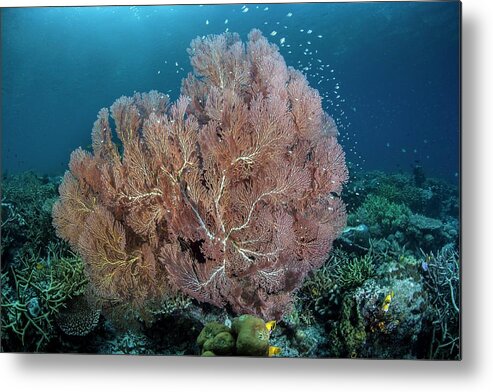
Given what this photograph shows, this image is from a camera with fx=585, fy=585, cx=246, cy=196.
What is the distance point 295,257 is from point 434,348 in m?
0.87

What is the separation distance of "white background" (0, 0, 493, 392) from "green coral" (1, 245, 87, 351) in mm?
181

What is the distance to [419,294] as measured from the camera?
3.10 meters

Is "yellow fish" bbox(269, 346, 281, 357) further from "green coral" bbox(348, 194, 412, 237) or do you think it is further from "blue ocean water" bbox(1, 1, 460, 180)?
"blue ocean water" bbox(1, 1, 460, 180)

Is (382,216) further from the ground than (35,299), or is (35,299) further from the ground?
(382,216)

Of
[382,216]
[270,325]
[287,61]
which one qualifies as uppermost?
[287,61]

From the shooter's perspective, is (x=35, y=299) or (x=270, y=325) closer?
(x=270, y=325)

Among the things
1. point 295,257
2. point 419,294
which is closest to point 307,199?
point 295,257

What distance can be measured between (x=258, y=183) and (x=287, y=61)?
68cm

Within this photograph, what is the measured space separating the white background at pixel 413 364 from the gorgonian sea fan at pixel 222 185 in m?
0.36

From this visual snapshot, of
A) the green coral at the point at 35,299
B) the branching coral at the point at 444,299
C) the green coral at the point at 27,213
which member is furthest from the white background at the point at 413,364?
the green coral at the point at 27,213

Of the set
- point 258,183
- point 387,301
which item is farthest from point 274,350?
point 258,183

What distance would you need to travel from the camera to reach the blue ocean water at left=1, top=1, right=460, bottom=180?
309cm

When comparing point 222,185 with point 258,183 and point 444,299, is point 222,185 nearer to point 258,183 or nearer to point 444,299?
point 258,183

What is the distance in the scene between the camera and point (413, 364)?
3160 millimetres
